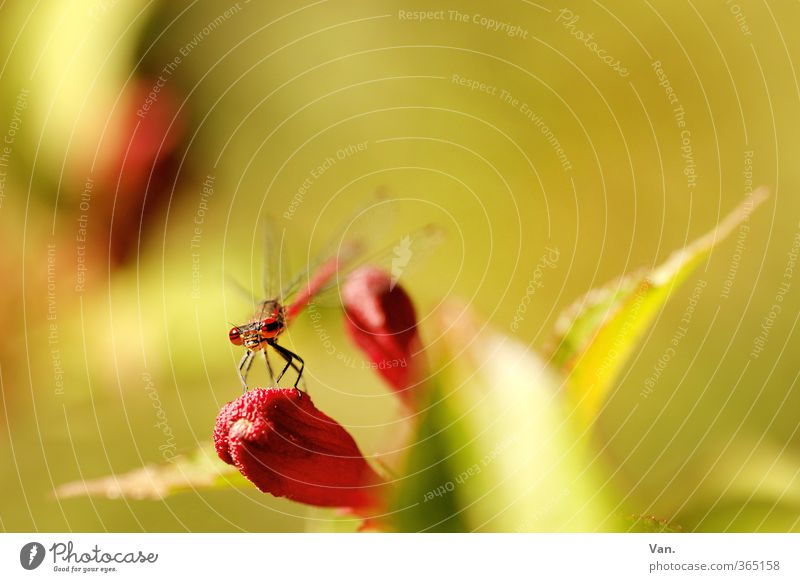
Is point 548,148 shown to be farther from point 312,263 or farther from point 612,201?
point 312,263

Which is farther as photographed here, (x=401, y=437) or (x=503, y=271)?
(x=503, y=271)

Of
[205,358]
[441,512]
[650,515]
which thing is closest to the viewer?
[441,512]

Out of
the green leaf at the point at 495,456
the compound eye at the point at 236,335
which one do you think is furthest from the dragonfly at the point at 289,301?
the green leaf at the point at 495,456

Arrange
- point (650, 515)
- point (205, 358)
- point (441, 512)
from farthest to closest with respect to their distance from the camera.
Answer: point (205, 358) → point (650, 515) → point (441, 512)

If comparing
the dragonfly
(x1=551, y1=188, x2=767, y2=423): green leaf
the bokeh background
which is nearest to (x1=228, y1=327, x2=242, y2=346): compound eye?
the dragonfly

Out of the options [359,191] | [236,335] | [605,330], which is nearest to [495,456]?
[605,330]

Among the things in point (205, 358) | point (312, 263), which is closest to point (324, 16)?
point (312, 263)
